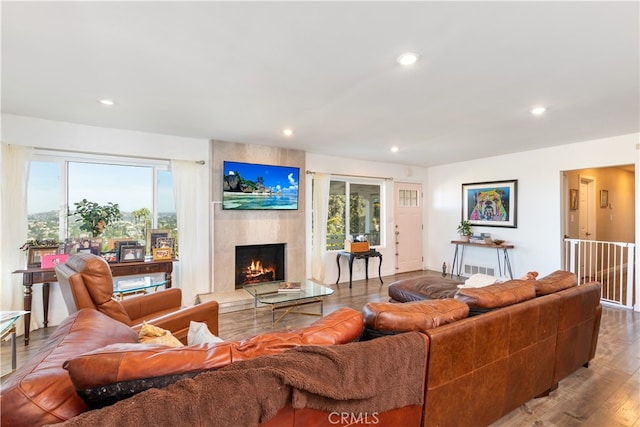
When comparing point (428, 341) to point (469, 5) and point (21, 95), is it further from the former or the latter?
point (21, 95)

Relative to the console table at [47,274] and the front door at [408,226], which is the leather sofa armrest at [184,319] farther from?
the front door at [408,226]

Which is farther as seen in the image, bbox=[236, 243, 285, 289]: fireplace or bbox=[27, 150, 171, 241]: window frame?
bbox=[236, 243, 285, 289]: fireplace

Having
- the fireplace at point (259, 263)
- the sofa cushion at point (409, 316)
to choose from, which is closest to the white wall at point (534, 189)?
the fireplace at point (259, 263)

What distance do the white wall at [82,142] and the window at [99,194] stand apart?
0.54ft

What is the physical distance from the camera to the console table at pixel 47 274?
119 inches

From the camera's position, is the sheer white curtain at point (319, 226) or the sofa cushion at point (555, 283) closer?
the sofa cushion at point (555, 283)

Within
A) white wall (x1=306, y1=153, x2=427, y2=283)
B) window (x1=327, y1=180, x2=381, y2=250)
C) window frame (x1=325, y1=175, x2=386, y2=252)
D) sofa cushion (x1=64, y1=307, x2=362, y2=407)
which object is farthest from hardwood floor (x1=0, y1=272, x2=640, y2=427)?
window frame (x1=325, y1=175, x2=386, y2=252)

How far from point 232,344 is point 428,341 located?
2.93 feet

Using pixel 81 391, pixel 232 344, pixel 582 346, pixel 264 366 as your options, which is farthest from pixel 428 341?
pixel 582 346

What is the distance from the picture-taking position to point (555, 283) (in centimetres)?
222

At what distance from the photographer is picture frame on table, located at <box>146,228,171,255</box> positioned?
3.82 metres

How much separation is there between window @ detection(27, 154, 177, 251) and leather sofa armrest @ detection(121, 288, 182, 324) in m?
1.52

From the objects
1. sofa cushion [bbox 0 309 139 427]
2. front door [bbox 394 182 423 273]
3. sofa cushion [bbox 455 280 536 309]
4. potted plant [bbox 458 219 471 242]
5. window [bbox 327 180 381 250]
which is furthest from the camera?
front door [bbox 394 182 423 273]

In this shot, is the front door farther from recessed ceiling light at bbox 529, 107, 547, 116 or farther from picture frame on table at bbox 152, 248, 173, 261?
picture frame on table at bbox 152, 248, 173, 261
